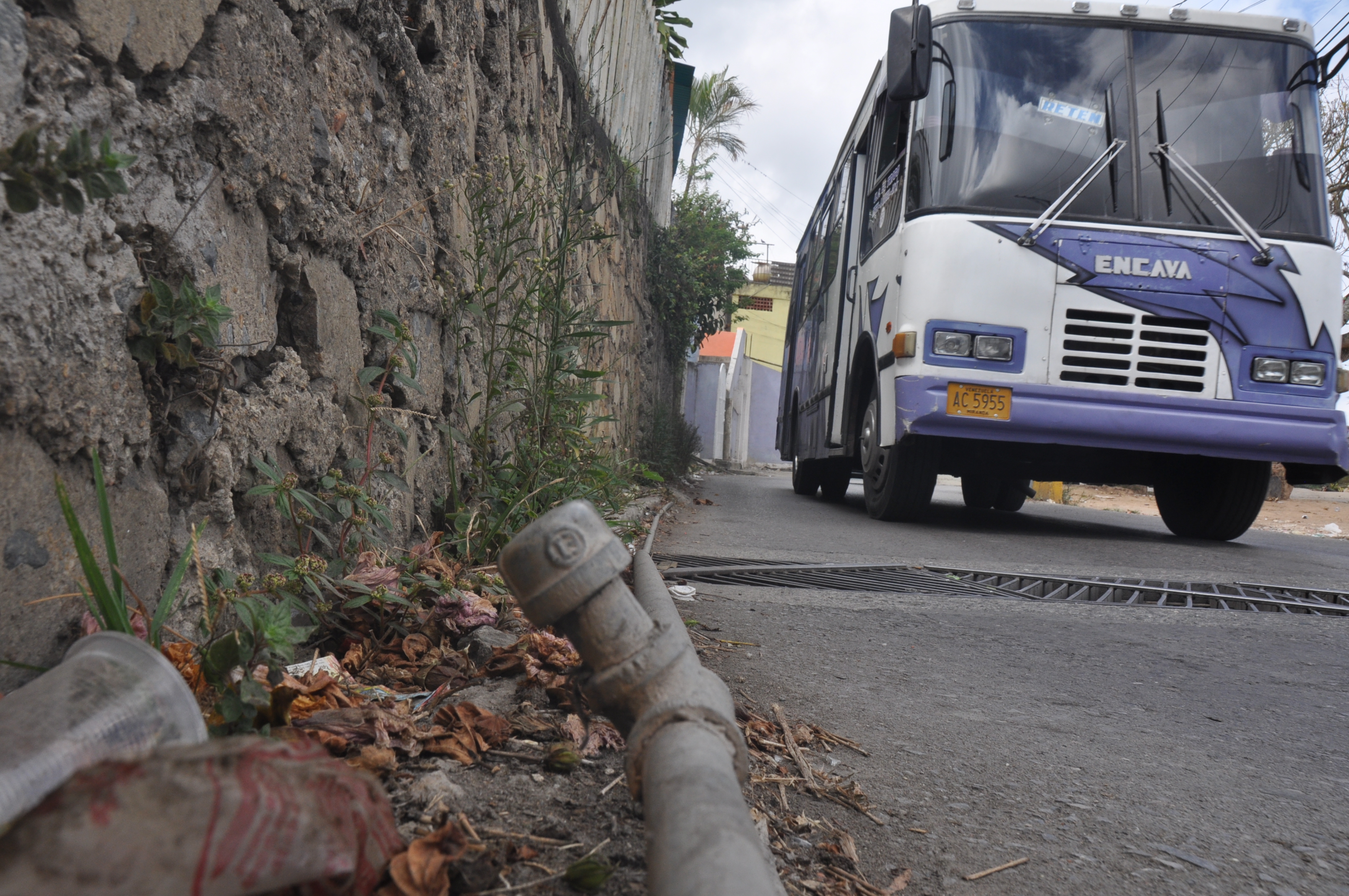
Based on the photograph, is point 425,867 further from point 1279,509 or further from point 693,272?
point 1279,509

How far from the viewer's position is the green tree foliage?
10.1 metres

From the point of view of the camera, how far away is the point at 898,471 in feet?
18.4

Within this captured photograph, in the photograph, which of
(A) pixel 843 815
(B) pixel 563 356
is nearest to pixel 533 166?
(B) pixel 563 356

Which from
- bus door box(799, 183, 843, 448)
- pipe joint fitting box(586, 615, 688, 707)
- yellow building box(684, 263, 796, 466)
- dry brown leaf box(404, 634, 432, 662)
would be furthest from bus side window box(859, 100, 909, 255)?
yellow building box(684, 263, 796, 466)

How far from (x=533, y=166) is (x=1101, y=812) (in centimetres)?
308

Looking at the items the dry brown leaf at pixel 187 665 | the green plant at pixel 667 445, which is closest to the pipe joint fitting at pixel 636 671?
the dry brown leaf at pixel 187 665

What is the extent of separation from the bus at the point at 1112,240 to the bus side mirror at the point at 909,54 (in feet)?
0.04

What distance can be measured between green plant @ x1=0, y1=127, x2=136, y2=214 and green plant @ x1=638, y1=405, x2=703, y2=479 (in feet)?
21.5

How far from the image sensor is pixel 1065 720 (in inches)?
70.6

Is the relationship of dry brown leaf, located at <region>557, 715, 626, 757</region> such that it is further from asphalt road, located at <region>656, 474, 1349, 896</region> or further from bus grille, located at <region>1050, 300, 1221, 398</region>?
bus grille, located at <region>1050, 300, 1221, 398</region>

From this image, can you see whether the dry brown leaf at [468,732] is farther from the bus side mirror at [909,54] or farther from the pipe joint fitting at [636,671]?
the bus side mirror at [909,54]

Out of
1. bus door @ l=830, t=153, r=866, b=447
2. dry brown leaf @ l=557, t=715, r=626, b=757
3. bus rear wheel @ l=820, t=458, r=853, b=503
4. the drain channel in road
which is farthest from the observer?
bus rear wheel @ l=820, t=458, r=853, b=503

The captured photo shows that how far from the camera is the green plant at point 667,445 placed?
8.23 metres

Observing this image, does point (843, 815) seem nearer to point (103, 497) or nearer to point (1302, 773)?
point (1302, 773)
